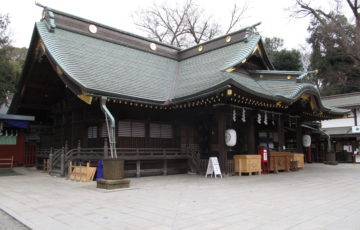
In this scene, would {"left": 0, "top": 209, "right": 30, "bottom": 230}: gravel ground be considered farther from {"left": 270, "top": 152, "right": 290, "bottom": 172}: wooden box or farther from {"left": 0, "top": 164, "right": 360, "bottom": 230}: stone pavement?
{"left": 270, "top": 152, "right": 290, "bottom": 172}: wooden box

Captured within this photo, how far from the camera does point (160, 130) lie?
14523 millimetres

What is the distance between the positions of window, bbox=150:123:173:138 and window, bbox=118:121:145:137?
0.52 m

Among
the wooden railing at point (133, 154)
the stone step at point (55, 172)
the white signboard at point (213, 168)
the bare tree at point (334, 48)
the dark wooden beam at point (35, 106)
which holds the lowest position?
the stone step at point (55, 172)

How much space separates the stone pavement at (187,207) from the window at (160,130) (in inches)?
197

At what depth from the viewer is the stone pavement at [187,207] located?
5066 millimetres

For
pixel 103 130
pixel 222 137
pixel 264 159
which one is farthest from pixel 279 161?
pixel 103 130

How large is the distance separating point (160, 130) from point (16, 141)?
9778 mm

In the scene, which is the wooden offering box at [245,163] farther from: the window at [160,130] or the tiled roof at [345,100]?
the tiled roof at [345,100]

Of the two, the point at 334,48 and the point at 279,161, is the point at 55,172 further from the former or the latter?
the point at 334,48

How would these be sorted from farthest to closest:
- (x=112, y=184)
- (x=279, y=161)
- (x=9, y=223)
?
(x=279, y=161) < (x=112, y=184) < (x=9, y=223)

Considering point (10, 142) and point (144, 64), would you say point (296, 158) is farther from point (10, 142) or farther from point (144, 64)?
point (10, 142)

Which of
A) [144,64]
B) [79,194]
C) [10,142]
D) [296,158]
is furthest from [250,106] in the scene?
[10,142]

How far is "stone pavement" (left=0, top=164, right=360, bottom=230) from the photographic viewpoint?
507 cm

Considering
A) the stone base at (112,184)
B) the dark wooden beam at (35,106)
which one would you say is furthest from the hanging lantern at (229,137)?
the dark wooden beam at (35,106)
